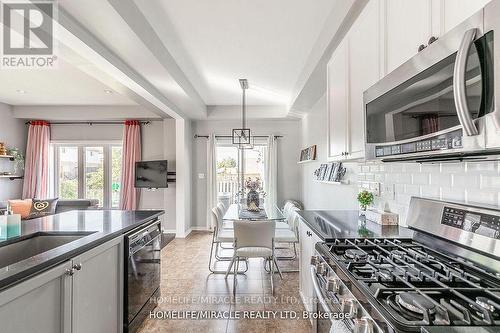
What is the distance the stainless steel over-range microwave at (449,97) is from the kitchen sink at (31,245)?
6.58ft

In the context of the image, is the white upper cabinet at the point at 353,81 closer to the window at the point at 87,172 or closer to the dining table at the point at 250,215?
the dining table at the point at 250,215

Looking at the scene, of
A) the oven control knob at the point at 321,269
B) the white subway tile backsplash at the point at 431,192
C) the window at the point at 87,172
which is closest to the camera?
the oven control knob at the point at 321,269

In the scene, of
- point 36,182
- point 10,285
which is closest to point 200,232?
point 36,182

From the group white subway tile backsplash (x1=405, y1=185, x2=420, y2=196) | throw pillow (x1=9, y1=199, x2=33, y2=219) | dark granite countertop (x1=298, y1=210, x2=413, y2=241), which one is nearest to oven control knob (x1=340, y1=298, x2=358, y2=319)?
dark granite countertop (x1=298, y1=210, x2=413, y2=241)

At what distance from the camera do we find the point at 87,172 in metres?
6.43

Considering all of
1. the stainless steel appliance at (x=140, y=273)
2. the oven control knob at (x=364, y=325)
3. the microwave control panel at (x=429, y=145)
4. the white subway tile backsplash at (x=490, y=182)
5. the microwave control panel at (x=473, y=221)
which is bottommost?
the stainless steel appliance at (x=140, y=273)

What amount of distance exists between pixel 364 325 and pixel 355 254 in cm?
50

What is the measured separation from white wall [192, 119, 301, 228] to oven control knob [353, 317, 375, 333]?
5.50 m

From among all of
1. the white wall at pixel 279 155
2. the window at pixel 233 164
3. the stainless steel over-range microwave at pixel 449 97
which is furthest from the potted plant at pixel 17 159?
the stainless steel over-range microwave at pixel 449 97

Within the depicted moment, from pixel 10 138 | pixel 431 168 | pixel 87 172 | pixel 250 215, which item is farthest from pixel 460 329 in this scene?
pixel 10 138

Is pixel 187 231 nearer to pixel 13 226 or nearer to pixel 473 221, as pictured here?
pixel 13 226

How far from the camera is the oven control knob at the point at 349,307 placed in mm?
990

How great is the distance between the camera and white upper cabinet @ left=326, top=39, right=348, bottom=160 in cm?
216

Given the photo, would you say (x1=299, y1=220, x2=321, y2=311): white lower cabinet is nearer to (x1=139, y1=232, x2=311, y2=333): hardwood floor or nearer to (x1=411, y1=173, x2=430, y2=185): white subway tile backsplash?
(x1=139, y1=232, x2=311, y2=333): hardwood floor
